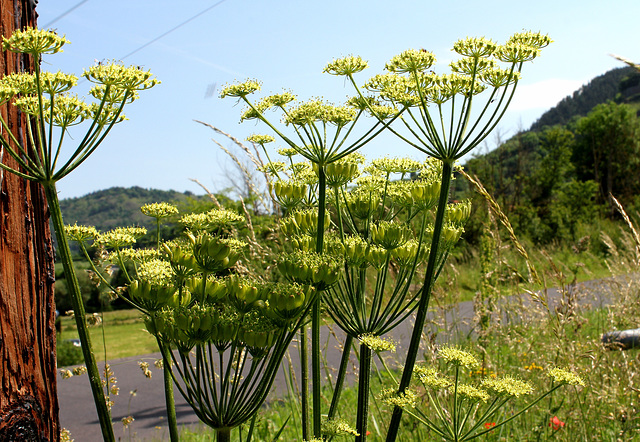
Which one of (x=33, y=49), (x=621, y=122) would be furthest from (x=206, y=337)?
(x=621, y=122)

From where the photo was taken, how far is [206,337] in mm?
1597

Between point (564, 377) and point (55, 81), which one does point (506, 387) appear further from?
point (55, 81)

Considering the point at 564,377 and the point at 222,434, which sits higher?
the point at 222,434

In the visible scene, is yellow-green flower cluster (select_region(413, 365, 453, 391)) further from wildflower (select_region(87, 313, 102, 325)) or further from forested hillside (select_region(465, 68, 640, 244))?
forested hillside (select_region(465, 68, 640, 244))

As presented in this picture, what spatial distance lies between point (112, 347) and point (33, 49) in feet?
58.2

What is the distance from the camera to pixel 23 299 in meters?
2.00

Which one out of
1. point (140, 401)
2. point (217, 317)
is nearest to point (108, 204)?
point (140, 401)

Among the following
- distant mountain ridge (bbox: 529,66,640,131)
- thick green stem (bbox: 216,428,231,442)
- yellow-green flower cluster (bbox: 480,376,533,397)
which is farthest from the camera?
distant mountain ridge (bbox: 529,66,640,131)

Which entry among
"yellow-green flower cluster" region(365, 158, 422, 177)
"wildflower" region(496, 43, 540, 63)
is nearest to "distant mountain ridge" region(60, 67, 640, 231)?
"yellow-green flower cluster" region(365, 158, 422, 177)

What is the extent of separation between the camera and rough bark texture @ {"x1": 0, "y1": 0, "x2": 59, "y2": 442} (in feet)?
6.27

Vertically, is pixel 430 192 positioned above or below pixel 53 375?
above

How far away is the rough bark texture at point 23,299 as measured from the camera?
6.27 feet

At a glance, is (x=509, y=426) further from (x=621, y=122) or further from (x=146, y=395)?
(x=621, y=122)

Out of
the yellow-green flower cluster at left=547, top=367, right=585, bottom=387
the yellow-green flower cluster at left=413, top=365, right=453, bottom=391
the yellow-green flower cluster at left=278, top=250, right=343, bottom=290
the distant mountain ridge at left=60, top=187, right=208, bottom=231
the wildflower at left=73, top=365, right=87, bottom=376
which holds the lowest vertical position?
the yellow-green flower cluster at left=547, top=367, right=585, bottom=387
